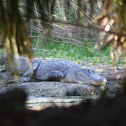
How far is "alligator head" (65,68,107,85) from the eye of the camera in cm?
452

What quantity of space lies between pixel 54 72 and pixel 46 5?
156 inches

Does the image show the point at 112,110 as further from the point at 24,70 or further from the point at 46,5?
the point at 24,70

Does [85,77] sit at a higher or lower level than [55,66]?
lower

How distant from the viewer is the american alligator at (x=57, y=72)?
5072 millimetres

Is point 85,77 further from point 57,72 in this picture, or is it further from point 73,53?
point 73,53

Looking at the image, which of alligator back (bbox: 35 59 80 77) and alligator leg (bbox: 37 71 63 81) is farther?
alligator back (bbox: 35 59 80 77)

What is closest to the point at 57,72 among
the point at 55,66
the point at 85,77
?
the point at 55,66

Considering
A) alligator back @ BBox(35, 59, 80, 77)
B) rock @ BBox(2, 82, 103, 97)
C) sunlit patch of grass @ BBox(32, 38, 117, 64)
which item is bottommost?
rock @ BBox(2, 82, 103, 97)

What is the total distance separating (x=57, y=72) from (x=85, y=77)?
2.64 ft

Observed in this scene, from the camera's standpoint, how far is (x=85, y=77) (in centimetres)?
497

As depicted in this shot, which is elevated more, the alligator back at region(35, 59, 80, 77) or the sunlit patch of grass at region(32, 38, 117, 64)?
the sunlit patch of grass at region(32, 38, 117, 64)

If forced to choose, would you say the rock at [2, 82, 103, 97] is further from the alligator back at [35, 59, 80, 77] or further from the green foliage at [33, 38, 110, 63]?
the green foliage at [33, 38, 110, 63]

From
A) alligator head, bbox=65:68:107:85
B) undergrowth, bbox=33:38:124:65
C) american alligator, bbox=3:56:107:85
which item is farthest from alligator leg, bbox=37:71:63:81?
undergrowth, bbox=33:38:124:65

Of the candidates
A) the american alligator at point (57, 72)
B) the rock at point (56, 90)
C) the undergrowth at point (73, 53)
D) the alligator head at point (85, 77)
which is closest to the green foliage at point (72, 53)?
the undergrowth at point (73, 53)
